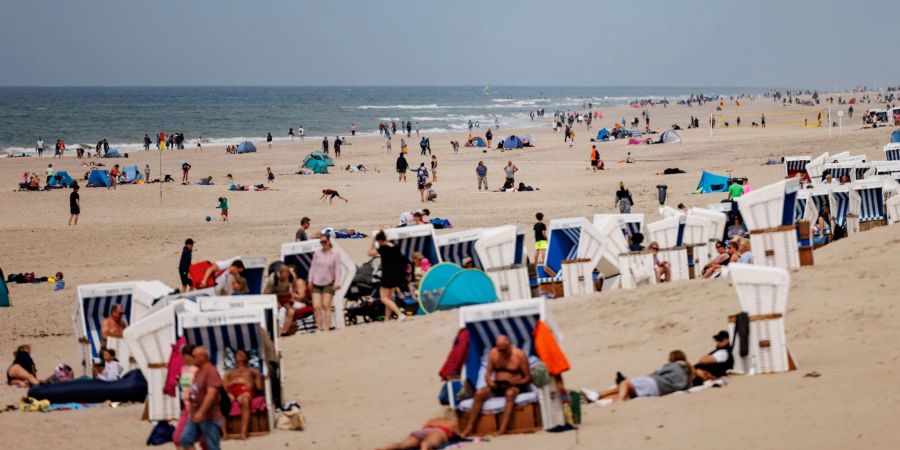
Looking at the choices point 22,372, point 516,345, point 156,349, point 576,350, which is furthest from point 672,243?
point 22,372

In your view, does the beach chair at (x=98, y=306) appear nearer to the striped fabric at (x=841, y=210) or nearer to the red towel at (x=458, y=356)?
the red towel at (x=458, y=356)

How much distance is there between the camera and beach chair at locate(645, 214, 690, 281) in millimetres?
14422

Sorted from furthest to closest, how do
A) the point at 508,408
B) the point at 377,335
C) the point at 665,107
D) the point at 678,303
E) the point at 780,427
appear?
1. the point at 665,107
2. the point at 377,335
3. the point at 678,303
4. the point at 508,408
5. the point at 780,427

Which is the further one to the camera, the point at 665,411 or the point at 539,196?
the point at 539,196

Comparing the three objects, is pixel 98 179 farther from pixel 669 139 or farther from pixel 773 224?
pixel 773 224

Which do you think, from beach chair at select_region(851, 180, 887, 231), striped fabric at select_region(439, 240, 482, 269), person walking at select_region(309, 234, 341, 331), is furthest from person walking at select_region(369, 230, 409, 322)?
beach chair at select_region(851, 180, 887, 231)

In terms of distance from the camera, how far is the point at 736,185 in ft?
73.0

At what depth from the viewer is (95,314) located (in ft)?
40.9

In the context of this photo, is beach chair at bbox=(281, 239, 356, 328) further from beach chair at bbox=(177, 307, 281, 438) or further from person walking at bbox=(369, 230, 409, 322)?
beach chair at bbox=(177, 307, 281, 438)

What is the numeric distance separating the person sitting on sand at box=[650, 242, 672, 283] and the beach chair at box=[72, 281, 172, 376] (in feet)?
19.0

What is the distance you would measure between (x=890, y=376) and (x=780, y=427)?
4.33 feet

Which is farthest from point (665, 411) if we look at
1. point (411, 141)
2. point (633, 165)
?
point (411, 141)

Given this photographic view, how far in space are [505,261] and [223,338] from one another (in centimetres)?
521

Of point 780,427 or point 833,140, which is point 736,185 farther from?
point 833,140
